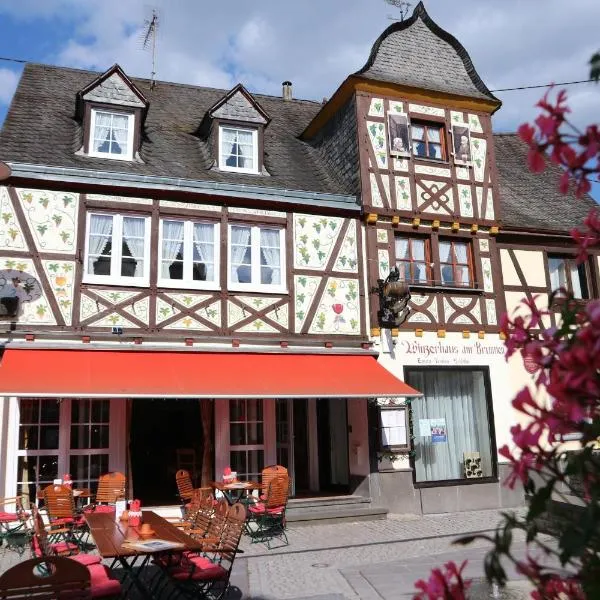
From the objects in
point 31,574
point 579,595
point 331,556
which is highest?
point 579,595

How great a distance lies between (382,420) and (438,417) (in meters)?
1.50

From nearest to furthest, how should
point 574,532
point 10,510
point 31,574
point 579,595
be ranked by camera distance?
point 574,532
point 579,595
point 31,574
point 10,510

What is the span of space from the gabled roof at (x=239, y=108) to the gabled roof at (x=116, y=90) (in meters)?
1.51

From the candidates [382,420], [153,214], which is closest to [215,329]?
[153,214]

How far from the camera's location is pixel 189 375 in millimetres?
10352

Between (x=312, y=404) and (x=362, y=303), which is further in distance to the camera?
(x=312, y=404)

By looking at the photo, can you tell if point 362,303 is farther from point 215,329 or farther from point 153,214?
point 153,214

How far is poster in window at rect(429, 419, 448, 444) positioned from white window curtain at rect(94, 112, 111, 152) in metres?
8.07

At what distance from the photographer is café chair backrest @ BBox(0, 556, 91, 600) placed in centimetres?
428

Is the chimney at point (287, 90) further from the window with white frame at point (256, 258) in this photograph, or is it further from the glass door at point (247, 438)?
the glass door at point (247, 438)

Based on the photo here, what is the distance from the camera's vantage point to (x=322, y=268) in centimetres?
1243

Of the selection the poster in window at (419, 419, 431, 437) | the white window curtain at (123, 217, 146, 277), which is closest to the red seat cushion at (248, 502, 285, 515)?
the poster in window at (419, 419, 431, 437)

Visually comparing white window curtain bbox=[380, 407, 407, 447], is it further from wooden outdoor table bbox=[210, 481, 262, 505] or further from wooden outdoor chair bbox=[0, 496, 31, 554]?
wooden outdoor chair bbox=[0, 496, 31, 554]

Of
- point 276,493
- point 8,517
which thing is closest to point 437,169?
point 276,493
